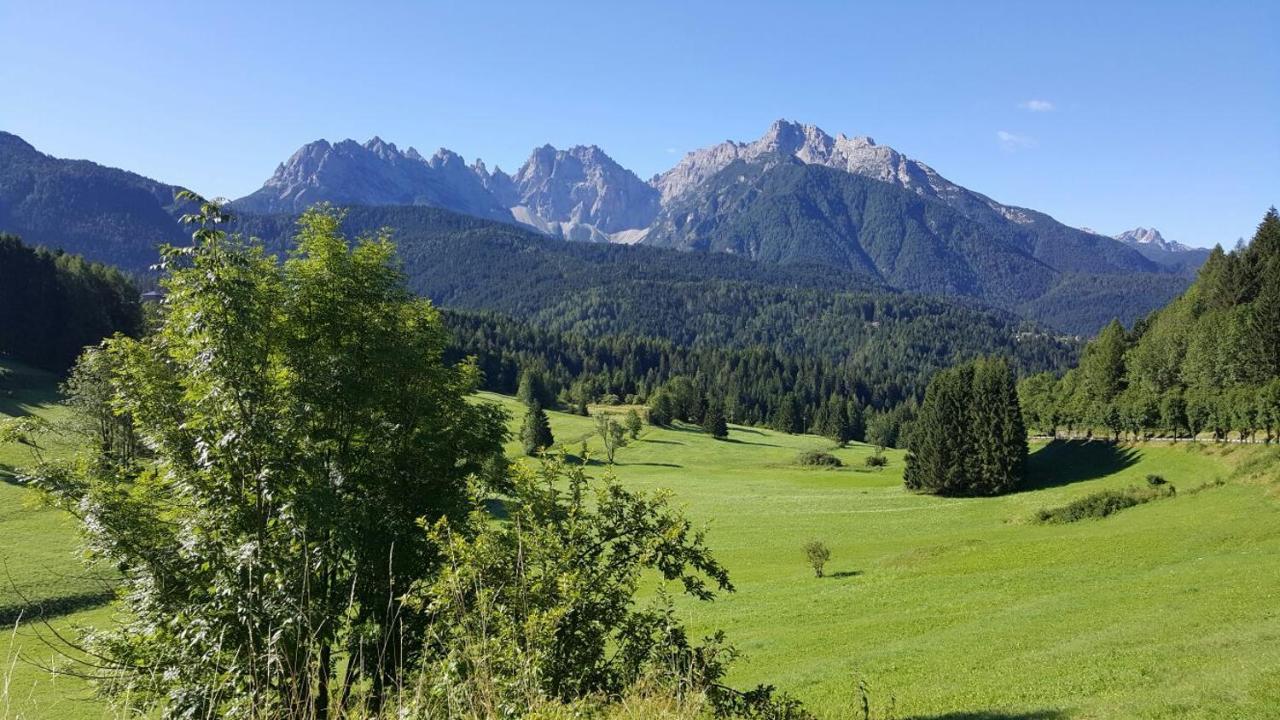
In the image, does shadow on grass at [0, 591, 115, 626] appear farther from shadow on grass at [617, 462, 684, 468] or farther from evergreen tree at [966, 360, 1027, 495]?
evergreen tree at [966, 360, 1027, 495]

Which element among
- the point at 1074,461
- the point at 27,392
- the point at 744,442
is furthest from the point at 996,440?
the point at 27,392

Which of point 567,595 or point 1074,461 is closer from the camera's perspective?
point 567,595

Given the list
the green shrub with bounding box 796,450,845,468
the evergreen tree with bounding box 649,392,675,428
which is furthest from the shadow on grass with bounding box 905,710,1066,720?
the evergreen tree with bounding box 649,392,675,428

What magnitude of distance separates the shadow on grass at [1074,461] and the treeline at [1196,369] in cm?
379

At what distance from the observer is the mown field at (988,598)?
16734mm

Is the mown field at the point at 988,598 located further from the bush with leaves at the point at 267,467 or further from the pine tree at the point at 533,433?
the pine tree at the point at 533,433

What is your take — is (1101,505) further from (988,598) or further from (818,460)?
(818,460)

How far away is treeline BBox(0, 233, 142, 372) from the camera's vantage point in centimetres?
8962

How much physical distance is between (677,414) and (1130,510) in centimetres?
10068

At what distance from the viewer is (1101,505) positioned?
49750 millimetres

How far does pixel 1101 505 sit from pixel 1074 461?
3165 cm

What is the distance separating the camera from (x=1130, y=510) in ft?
159

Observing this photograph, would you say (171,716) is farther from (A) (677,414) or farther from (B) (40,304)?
(A) (677,414)

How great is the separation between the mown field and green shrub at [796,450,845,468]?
32.0 meters
